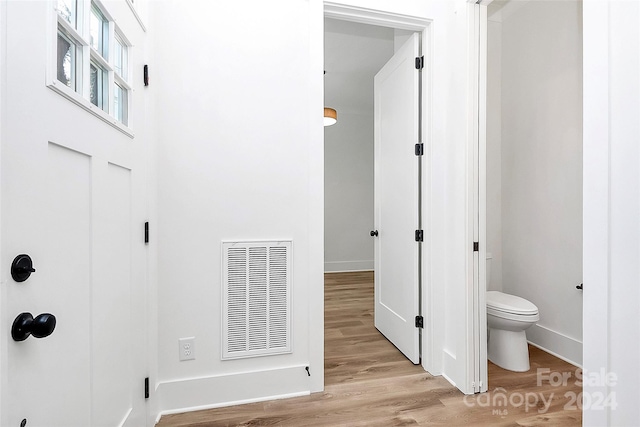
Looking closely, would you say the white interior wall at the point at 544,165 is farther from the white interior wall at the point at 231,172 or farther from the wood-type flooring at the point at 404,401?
the white interior wall at the point at 231,172

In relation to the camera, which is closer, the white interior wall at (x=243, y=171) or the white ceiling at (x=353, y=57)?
the white interior wall at (x=243, y=171)

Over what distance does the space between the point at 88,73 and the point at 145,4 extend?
0.78 m

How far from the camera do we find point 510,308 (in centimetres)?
217

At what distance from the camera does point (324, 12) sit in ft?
6.33

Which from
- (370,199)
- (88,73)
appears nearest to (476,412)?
(88,73)

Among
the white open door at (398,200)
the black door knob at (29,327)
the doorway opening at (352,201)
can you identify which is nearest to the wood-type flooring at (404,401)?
the doorway opening at (352,201)

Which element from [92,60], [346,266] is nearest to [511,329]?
[92,60]

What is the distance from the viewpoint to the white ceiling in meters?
3.06

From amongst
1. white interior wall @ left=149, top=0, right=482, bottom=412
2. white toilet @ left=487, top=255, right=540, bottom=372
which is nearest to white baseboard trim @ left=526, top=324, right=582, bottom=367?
white toilet @ left=487, top=255, right=540, bottom=372

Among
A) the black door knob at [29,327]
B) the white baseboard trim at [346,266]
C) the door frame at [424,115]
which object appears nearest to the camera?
the black door knob at [29,327]

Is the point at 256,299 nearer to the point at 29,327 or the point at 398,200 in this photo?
the point at 29,327

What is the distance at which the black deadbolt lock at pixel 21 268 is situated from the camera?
0.68 metres

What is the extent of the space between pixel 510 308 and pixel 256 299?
176cm

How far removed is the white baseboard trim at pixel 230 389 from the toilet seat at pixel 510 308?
142 cm
